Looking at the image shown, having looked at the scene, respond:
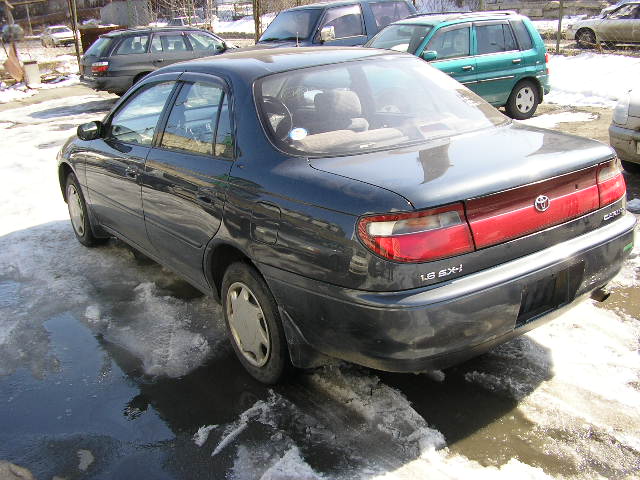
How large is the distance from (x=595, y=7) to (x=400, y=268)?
3348 cm

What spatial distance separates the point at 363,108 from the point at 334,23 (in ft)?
27.2

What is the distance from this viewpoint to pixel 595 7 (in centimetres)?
3106

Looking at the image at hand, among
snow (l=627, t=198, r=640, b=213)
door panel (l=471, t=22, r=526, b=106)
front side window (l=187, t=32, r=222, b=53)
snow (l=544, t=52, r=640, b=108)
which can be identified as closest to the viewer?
snow (l=627, t=198, r=640, b=213)

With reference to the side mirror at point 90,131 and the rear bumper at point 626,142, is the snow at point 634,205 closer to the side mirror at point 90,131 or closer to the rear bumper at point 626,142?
the rear bumper at point 626,142

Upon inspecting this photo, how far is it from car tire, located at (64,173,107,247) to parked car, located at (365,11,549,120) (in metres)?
5.65

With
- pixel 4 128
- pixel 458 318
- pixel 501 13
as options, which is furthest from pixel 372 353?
pixel 4 128

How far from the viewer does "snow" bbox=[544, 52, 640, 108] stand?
37.8 ft

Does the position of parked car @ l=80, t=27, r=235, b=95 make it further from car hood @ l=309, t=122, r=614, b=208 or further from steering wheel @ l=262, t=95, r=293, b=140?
car hood @ l=309, t=122, r=614, b=208

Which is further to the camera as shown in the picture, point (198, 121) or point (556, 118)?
point (556, 118)

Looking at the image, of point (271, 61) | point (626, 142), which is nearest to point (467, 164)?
point (271, 61)

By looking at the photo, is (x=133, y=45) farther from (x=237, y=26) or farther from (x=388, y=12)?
(x=237, y=26)

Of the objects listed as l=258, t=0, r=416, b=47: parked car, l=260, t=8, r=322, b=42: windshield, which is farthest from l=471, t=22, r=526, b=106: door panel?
l=260, t=8, r=322, b=42: windshield

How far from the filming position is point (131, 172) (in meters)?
4.30

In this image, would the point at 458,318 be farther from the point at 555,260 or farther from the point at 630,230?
the point at 630,230
